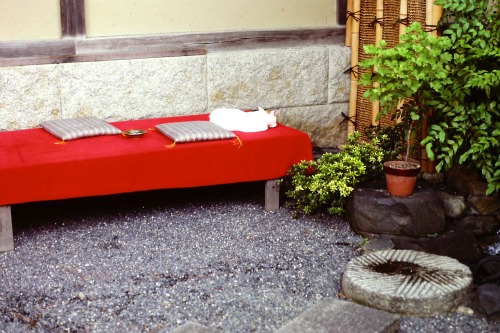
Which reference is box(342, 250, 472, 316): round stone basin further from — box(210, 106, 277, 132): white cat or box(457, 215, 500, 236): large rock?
box(210, 106, 277, 132): white cat

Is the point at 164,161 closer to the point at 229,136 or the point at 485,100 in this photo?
the point at 229,136

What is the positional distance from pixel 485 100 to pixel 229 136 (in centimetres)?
203

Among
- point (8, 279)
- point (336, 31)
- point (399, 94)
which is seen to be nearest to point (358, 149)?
point (399, 94)

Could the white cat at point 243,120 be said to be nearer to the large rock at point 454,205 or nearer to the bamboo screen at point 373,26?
the bamboo screen at point 373,26

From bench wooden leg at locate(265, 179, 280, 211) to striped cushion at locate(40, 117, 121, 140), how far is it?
1.31 m

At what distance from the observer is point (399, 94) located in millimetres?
5867

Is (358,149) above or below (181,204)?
above

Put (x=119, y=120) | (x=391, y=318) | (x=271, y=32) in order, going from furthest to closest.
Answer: (x=271, y=32) < (x=119, y=120) < (x=391, y=318)

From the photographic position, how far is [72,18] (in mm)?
6746

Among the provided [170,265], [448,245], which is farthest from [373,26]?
[170,265]

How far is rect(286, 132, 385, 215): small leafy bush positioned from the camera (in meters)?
6.11

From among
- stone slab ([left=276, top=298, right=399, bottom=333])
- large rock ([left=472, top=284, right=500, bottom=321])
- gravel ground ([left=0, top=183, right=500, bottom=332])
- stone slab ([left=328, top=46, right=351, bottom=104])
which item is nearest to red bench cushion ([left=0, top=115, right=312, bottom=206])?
gravel ground ([left=0, top=183, right=500, bottom=332])

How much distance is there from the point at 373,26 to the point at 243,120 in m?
1.85

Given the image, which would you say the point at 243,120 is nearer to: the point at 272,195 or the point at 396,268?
the point at 272,195
